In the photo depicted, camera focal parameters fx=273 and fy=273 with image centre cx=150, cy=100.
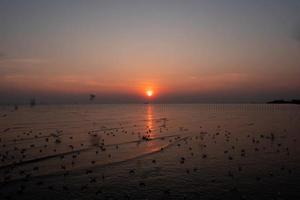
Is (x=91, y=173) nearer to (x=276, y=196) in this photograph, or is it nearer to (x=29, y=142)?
(x=276, y=196)

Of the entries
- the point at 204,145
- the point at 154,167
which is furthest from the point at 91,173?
the point at 204,145

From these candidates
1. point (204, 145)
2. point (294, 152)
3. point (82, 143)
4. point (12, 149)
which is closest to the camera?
point (294, 152)

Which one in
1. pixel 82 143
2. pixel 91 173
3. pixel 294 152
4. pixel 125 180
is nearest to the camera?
pixel 125 180

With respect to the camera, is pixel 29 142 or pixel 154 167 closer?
pixel 154 167

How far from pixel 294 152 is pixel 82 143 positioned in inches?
1238

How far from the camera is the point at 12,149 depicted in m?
39.0

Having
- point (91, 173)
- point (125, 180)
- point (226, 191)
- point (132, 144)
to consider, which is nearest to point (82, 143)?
point (132, 144)

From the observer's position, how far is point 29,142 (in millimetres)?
45625

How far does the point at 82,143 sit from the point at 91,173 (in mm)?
19129

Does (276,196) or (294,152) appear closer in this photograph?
(276,196)

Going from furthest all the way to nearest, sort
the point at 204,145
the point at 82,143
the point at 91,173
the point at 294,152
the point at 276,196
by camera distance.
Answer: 1. the point at 82,143
2. the point at 204,145
3. the point at 294,152
4. the point at 91,173
5. the point at 276,196

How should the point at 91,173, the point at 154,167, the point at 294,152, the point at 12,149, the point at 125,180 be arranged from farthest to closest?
the point at 12,149 → the point at 294,152 → the point at 154,167 → the point at 91,173 → the point at 125,180

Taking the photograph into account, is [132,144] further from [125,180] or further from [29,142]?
Result: [125,180]

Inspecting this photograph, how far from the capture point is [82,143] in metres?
45.1
